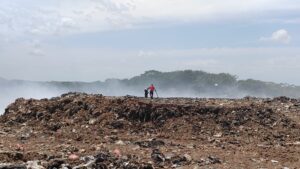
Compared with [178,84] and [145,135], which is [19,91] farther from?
[145,135]

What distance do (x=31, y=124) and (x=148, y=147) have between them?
22.6 feet

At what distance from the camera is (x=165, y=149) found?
14.6 meters

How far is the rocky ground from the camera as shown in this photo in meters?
12.5

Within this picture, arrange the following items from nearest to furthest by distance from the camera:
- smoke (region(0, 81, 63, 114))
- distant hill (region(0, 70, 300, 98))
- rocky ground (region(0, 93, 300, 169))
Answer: rocky ground (region(0, 93, 300, 169)) < smoke (region(0, 81, 63, 114)) < distant hill (region(0, 70, 300, 98))

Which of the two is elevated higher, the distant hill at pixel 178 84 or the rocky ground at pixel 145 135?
the distant hill at pixel 178 84

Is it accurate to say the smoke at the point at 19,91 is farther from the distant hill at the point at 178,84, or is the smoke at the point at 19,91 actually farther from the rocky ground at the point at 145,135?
the rocky ground at the point at 145,135

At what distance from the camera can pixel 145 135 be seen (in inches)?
712

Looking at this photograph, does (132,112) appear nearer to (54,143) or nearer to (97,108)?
(97,108)

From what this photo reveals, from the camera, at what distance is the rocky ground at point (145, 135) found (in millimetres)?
12461

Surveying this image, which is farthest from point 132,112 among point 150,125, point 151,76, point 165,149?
point 151,76

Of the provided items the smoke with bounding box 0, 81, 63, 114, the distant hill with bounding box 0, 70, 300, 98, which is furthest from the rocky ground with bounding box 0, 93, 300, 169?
the distant hill with bounding box 0, 70, 300, 98

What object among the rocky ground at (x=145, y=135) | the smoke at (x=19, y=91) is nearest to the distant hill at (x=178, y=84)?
the smoke at (x=19, y=91)

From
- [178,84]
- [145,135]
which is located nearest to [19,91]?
[178,84]

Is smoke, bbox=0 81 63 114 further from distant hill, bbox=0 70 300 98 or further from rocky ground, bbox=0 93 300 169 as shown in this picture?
rocky ground, bbox=0 93 300 169
